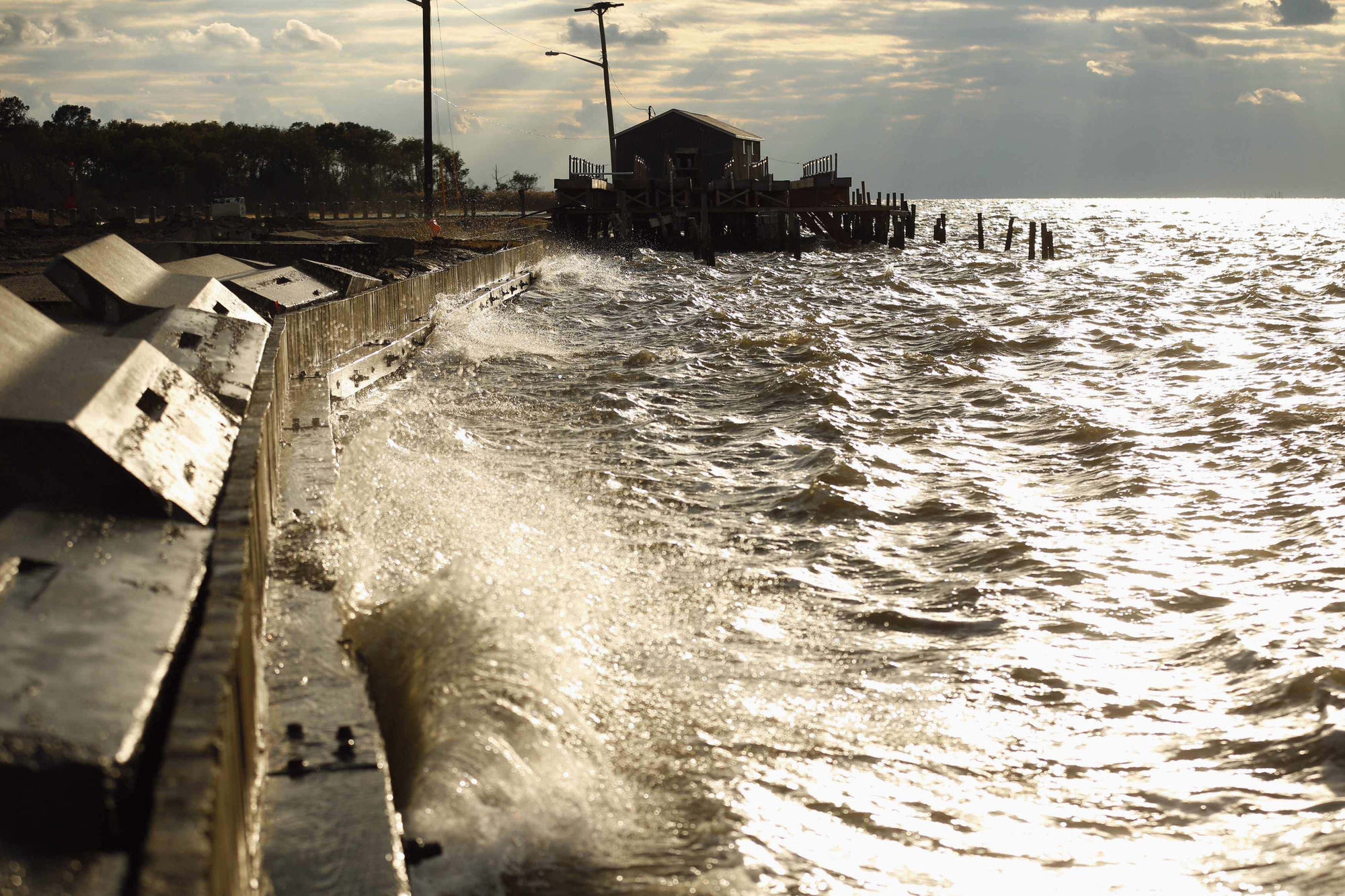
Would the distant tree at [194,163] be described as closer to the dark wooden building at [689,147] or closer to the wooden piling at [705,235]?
the dark wooden building at [689,147]

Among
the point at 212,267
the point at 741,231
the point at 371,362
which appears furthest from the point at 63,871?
the point at 741,231

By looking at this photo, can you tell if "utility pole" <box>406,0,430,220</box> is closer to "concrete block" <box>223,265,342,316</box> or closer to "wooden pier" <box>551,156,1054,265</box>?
"wooden pier" <box>551,156,1054,265</box>

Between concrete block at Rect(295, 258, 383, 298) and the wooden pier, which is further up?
the wooden pier

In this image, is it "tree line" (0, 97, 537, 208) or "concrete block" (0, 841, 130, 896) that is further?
"tree line" (0, 97, 537, 208)

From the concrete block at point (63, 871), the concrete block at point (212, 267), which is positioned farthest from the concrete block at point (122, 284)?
the concrete block at point (63, 871)

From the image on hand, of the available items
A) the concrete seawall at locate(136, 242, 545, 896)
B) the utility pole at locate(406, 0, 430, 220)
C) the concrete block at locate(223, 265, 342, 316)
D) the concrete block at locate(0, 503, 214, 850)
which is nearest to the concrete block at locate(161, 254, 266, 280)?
the concrete block at locate(223, 265, 342, 316)

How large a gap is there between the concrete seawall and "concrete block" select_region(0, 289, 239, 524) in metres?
0.18

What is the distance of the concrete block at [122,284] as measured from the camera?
7.20 metres

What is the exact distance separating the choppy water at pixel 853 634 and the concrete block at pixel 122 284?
1625mm

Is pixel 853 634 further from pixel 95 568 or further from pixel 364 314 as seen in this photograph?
pixel 364 314

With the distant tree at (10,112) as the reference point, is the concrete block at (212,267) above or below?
below

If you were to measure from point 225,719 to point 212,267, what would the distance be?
34.8ft

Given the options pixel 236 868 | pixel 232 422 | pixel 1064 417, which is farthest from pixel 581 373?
pixel 236 868

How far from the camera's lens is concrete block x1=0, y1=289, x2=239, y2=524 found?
379 centimetres
